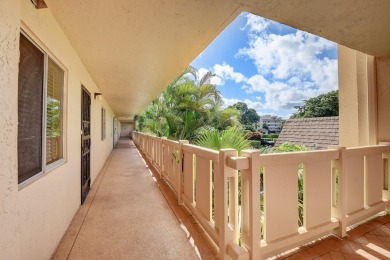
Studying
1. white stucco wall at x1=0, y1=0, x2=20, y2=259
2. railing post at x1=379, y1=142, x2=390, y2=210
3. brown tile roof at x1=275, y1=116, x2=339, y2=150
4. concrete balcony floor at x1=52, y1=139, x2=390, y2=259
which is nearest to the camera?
white stucco wall at x1=0, y1=0, x2=20, y2=259

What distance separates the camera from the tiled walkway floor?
1767 mm

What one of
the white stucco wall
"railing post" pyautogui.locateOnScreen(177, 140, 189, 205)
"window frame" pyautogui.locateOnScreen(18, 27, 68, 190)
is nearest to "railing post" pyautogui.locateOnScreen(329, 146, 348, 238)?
"railing post" pyautogui.locateOnScreen(177, 140, 189, 205)

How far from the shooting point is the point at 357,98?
116 inches

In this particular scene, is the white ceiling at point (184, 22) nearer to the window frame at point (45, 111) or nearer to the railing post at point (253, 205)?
the window frame at point (45, 111)

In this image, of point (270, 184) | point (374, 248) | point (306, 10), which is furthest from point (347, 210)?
point (306, 10)

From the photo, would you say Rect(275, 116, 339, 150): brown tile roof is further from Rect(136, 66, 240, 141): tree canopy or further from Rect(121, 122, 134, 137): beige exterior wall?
Rect(121, 122, 134, 137): beige exterior wall

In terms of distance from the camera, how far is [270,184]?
1.67 meters

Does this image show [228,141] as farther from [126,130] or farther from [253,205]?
[126,130]

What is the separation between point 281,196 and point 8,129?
6.45 feet

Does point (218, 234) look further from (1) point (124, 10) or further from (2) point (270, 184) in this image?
(1) point (124, 10)

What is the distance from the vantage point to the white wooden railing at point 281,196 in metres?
1.61

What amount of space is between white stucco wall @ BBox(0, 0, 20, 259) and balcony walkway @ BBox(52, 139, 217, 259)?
40.1 inches

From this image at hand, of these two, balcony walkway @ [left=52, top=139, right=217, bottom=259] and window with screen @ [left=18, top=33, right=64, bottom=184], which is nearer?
window with screen @ [left=18, top=33, right=64, bottom=184]

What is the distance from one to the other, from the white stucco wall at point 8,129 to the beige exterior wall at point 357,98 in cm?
392
